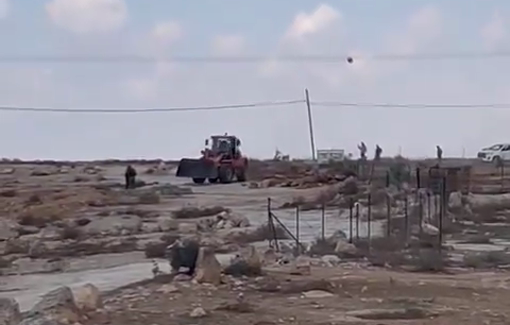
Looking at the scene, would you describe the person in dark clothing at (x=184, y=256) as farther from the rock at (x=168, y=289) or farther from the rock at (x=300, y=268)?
the rock at (x=300, y=268)

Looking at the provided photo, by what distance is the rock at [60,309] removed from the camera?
42.4ft

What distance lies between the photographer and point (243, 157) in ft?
197

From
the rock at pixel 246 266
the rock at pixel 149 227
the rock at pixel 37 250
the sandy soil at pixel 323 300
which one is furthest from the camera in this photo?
the rock at pixel 149 227

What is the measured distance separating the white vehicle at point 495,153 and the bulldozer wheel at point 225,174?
24.2 meters

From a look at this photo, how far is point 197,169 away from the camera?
5900cm

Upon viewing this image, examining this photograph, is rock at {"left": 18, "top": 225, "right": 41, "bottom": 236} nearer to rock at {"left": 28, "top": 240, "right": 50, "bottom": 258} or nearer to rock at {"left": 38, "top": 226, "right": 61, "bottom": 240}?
rock at {"left": 38, "top": 226, "right": 61, "bottom": 240}

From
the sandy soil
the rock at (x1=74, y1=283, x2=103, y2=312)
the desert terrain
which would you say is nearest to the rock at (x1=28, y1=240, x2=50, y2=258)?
the desert terrain

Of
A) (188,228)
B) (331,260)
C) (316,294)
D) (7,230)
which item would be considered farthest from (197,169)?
(316,294)

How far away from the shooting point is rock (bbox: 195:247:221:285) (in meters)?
17.0

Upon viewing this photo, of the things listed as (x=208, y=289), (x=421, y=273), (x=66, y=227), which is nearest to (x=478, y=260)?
(x=421, y=273)

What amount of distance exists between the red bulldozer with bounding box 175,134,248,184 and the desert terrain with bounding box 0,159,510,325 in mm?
13984

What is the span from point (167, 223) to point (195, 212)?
4600mm

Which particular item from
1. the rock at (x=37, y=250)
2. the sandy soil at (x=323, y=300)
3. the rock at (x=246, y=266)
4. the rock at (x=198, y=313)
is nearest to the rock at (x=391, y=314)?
the sandy soil at (x=323, y=300)

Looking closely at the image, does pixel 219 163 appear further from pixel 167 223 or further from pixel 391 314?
pixel 391 314
